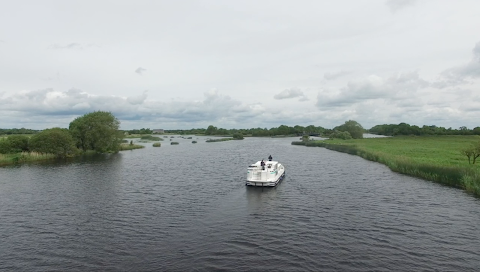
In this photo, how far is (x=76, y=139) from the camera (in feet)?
293

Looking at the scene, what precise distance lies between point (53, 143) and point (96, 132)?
663 inches

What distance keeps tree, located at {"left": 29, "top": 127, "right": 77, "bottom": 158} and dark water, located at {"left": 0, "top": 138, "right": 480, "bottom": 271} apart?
36.2 m

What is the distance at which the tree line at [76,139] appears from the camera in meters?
74.4

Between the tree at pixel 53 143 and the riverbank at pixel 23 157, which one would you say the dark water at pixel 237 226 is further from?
the tree at pixel 53 143

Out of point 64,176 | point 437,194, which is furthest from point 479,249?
point 64,176

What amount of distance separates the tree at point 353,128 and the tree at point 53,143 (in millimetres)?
133475

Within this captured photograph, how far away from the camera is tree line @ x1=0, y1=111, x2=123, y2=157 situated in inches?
2928

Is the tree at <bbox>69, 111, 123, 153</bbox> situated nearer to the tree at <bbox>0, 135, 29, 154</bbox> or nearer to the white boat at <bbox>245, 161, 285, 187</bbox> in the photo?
the tree at <bbox>0, 135, 29, 154</bbox>

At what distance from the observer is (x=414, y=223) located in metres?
25.2

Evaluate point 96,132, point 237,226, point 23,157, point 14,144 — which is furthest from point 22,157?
point 237,226

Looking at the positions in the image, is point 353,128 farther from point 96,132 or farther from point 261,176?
point 261,176

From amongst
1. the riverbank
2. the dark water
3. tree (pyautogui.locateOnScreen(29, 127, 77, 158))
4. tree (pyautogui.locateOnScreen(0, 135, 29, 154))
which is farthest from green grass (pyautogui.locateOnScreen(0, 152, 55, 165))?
the dark water

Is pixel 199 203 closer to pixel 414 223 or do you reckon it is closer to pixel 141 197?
pixel 141 197

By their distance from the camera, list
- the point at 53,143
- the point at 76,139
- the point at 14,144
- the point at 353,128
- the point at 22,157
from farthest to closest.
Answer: the point at 353,128
the point at 76,139
the point at 53,143
the point at 14,144
the point at 22,157
